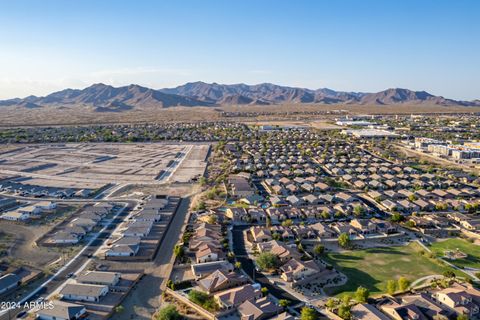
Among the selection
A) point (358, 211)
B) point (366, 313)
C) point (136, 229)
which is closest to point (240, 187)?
point (358, 211)

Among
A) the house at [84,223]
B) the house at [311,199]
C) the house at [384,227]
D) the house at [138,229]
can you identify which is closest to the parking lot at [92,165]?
the house at [84,223]

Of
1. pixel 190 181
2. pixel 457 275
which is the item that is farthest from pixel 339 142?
pixel 457 275

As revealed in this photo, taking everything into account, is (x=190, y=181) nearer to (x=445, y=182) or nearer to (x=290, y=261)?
(x=290, y=261)

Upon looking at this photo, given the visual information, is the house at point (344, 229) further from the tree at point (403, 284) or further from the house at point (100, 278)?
the house at point (100, 278)

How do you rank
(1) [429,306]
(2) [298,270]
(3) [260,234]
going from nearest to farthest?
1. (1) [429,306]
2. (2) [298,270]
3. (3) [260,234]

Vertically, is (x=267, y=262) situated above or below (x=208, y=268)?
above

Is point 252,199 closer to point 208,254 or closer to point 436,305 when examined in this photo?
point 208,254
